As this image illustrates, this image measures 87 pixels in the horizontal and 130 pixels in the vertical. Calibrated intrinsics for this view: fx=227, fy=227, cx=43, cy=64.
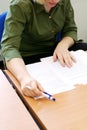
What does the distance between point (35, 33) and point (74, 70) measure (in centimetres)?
46

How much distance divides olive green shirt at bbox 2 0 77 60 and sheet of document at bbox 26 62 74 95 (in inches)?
5.3

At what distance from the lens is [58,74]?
109cm

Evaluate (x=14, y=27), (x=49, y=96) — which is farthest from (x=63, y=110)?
(x=14, y=27)

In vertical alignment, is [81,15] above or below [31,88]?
below

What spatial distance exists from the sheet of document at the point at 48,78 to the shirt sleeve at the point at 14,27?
0.55 ft

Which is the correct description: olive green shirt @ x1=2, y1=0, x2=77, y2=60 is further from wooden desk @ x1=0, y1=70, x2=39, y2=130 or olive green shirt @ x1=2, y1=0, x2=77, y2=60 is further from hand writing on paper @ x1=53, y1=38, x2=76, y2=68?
wooden desk @ x1=0, y1=70, x2=39, y2=130

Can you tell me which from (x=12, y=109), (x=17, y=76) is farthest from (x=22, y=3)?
(x=12, y=109)

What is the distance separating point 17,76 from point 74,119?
0.40m

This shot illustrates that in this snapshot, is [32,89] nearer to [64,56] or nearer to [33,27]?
[64,56]

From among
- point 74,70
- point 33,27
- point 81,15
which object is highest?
point 33,27

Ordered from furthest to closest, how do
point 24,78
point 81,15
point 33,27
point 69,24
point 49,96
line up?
point 81,15
point 69,24
point 33,27
point 24,78
point 49,96

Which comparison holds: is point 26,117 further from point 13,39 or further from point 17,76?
point 13,39

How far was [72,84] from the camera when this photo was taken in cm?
100

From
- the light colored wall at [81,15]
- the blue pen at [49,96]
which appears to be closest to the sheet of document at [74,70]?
the blue pen at [49,96]
